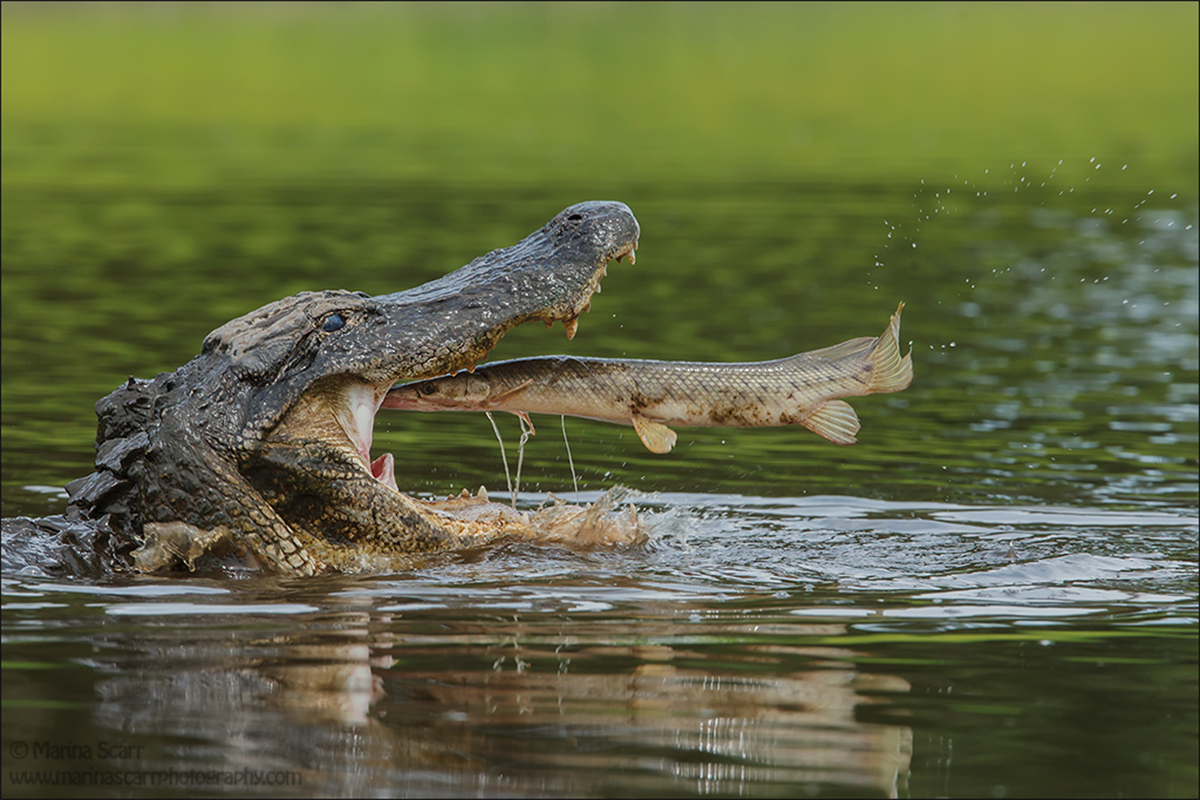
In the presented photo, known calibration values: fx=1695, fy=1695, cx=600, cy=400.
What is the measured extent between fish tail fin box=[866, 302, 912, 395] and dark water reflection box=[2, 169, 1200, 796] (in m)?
0.85

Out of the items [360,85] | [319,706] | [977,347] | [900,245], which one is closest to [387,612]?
[319,706]

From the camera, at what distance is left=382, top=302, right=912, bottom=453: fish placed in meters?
7.51

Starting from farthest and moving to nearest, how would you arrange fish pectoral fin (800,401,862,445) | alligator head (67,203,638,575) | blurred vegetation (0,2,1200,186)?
blurred vegetation (0,2,1200,186), fish pectoral fin (800,401,862,445), alligator head (67,203,638,575)

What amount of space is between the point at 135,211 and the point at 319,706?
18012 millimetres

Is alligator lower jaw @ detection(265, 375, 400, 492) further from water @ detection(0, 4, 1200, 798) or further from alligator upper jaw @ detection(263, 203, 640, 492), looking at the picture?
water @ detection(0, 4, 1200, 798)

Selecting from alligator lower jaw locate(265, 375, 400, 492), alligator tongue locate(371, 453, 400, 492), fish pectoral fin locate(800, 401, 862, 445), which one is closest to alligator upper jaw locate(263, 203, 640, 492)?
alligator lower jaw locate(265, 375, 400, 492)

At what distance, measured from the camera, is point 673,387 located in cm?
752

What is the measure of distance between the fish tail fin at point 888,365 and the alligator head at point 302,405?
1231 mm

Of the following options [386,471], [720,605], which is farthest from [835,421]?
[386,471]

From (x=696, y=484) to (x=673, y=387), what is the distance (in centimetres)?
238

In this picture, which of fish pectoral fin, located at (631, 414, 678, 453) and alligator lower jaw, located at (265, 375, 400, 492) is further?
fish pectoral fin, located at (631, 414, 678, 453)

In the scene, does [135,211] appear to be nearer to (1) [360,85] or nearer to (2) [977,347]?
(2) [977,347]

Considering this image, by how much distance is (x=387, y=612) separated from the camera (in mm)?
6707

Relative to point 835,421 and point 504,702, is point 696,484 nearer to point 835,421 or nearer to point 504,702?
point 835,421
